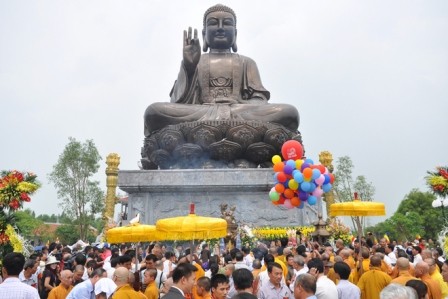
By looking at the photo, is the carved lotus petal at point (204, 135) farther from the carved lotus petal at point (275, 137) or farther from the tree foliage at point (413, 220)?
the tree foliage at point (413, 220)

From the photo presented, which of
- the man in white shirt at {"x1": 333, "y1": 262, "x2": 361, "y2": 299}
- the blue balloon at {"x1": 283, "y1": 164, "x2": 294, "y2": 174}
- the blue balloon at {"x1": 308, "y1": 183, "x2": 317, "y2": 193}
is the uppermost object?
the blue balloon at {"x1": 283, "y1": 164, "x2": 294, "y2": 174}

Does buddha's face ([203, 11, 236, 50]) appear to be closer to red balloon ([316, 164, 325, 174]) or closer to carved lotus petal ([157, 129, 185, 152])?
carved lotus petal ([157, 129, 185, 152])

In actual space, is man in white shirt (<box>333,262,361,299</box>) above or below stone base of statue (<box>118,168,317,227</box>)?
below

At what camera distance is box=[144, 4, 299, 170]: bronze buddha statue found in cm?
1429

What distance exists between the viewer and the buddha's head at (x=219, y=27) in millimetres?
16312

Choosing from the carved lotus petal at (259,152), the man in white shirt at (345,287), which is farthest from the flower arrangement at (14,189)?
the carved lotus petal at (259,152)

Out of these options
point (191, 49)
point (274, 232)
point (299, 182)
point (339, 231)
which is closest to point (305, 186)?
point (299, 182)

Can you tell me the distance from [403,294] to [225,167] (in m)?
11.4

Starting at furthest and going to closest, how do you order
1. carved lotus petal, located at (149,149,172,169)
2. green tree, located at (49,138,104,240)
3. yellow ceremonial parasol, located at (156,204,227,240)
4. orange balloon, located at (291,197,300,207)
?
green tree, located at (49,138,104,240) < carved lotus petal, located at (149,149,172,169) < orange balloon, located at (291,197,300,207) < yellow ceremonial parasol, located at (156,204,227,240)

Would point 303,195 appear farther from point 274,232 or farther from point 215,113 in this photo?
point 215,113

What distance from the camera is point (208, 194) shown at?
1299cm

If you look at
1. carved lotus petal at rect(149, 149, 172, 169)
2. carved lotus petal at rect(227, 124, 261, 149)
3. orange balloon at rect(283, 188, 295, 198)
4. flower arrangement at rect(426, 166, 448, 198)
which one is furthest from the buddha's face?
flower arrangement at rect(426, 166, 448, 198)

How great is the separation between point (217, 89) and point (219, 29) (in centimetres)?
218

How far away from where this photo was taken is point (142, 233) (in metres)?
6.35
